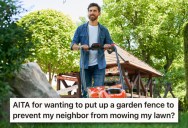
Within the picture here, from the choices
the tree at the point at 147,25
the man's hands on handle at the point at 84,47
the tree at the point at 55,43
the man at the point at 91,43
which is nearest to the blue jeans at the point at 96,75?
the man at the point at 91,43

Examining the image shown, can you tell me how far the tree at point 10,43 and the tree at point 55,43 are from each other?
17428mm

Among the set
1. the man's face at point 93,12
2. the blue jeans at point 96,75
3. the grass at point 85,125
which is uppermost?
the man's face at point 93,12

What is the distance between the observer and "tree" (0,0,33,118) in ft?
14.6

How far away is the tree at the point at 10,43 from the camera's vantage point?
14.6 ft

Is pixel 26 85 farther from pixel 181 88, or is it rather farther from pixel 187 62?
pixel 181 88

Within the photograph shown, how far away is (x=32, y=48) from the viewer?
4.82 metres

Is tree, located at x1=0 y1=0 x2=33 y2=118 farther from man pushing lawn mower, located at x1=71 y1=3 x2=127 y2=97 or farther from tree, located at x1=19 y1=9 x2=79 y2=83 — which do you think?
tree, located at x1=19 y1=9 x2=79 y2=83

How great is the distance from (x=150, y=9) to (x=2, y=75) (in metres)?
27.2

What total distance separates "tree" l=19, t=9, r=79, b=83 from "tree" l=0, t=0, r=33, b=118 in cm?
1743

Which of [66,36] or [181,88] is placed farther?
[181,88]

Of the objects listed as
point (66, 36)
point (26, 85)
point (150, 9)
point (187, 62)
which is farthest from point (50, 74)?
point (26, 85)

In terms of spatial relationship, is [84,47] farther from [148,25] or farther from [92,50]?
[148,25]

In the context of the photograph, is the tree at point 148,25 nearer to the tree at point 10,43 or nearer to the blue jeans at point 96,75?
the blue jeans at point 96,75

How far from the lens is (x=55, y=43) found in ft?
75.0
